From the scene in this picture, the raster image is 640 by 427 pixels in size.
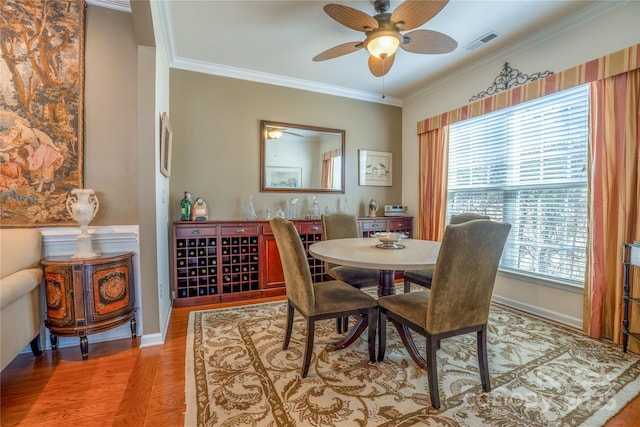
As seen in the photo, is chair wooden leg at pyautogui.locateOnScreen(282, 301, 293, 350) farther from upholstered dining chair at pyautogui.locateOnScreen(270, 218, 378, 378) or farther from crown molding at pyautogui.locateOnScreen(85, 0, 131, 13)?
crown molding at pyautogui.locateOnScreen(85, 0, 131, 13)

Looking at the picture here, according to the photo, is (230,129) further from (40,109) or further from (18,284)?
(18,284)

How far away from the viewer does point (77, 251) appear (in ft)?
6.83

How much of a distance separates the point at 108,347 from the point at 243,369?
1.19 m

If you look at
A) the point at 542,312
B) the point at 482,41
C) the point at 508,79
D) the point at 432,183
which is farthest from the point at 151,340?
the point at 508,79

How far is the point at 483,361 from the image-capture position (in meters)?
1.64

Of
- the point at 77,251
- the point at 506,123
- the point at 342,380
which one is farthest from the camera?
the point at 506,123

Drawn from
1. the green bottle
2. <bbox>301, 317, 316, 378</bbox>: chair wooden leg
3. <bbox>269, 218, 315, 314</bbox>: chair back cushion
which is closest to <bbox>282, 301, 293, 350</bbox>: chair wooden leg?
<bbox>269, 218, 315, 314</bbox>: chair back cushion

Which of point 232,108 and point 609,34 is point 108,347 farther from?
point 609,34

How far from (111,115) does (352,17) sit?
6.63 feet

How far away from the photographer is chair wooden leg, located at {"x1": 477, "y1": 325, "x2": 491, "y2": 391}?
1.63 metres

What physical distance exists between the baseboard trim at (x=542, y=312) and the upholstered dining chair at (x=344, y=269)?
1735 mm

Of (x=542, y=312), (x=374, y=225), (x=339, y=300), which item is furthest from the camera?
(x=374, y=225)

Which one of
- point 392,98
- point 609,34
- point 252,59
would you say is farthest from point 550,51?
point 252,59

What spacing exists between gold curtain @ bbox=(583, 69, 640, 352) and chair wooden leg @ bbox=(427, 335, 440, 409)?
1.80 metres
